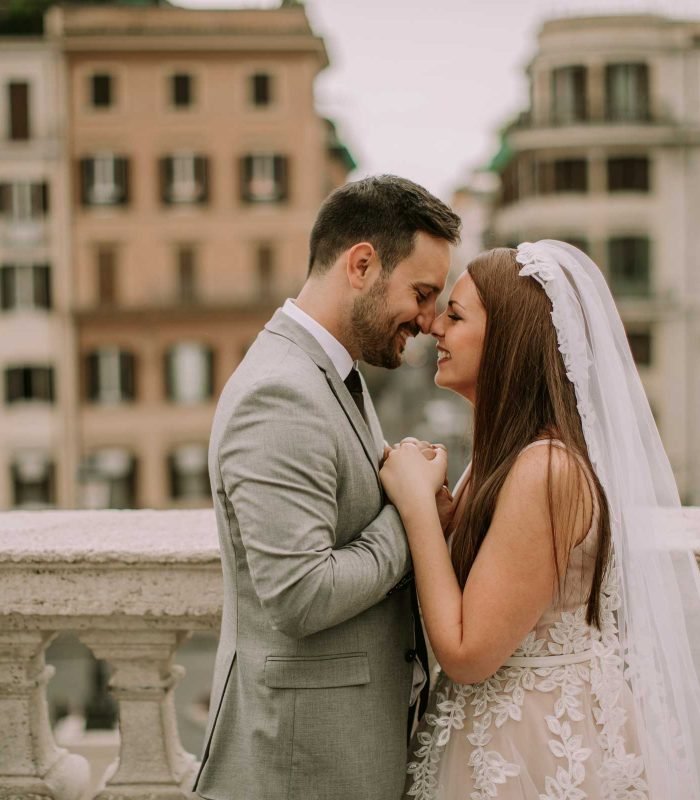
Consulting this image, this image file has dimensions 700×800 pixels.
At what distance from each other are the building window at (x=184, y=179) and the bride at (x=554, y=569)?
29055mm

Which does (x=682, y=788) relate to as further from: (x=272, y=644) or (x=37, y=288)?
(x=37, y=288)

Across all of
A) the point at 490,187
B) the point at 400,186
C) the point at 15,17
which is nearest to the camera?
the point at 400,186

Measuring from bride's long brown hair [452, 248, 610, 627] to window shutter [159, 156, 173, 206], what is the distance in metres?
29.3

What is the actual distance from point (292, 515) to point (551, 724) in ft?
2.67

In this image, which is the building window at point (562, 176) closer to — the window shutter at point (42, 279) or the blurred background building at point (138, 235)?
the blurred background building at point (138, 235)

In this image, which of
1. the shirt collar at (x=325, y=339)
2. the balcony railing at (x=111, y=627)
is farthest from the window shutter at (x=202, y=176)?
the shirt collar at (x=325, y=339)

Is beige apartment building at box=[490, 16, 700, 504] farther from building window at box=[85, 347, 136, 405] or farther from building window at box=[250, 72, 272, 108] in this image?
building window at box=[85, 347, 136, 405]

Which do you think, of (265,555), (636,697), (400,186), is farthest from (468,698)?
(400,186)

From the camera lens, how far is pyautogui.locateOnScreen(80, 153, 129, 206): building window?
30.2 meters

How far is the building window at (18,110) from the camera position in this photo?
30484 millimetres

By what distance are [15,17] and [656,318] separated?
2214 cm

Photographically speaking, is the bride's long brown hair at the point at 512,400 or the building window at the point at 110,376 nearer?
the bride's long brown hair at the point at 512,400

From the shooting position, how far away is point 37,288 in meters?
30.6

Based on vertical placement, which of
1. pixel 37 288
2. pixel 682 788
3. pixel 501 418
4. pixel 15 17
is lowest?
pixel 682 788
